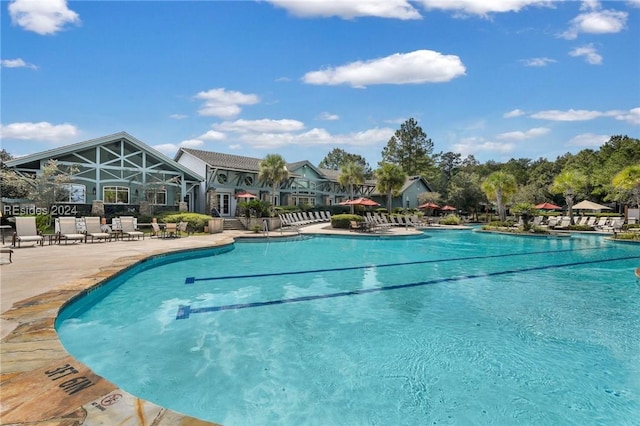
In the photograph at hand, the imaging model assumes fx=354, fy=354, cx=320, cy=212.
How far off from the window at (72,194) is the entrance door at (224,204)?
29.8 feet

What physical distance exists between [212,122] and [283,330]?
26.2 m

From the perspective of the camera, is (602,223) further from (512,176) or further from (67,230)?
(67,230)

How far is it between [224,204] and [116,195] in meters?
7.81

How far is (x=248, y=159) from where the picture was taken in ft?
109

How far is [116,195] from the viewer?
909 inches

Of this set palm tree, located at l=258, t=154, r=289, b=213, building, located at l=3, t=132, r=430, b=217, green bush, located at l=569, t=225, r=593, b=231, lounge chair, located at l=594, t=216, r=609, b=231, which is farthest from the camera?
lounge chair, located at l=594, t=216, r=609, b=231

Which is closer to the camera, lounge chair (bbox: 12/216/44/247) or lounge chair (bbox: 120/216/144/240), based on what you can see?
lounge chair (bbox: 12/216/44/247)

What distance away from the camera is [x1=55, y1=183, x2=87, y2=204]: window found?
786 inches

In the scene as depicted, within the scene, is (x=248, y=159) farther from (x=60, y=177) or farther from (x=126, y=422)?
(x=126, y=422)

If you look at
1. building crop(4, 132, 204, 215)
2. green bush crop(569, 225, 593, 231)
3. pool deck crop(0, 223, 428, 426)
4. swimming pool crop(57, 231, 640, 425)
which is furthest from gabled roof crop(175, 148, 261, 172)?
green bush crop(569, 225, 593, 231)

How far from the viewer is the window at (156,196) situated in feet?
73.3

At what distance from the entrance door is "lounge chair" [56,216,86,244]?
14.1 metres

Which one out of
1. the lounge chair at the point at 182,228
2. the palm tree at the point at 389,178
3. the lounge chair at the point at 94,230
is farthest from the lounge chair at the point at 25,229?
the palm tree at the point at 389,178

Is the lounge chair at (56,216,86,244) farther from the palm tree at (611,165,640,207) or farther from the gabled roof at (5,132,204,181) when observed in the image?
the palm tree at (611,165,640,207)
